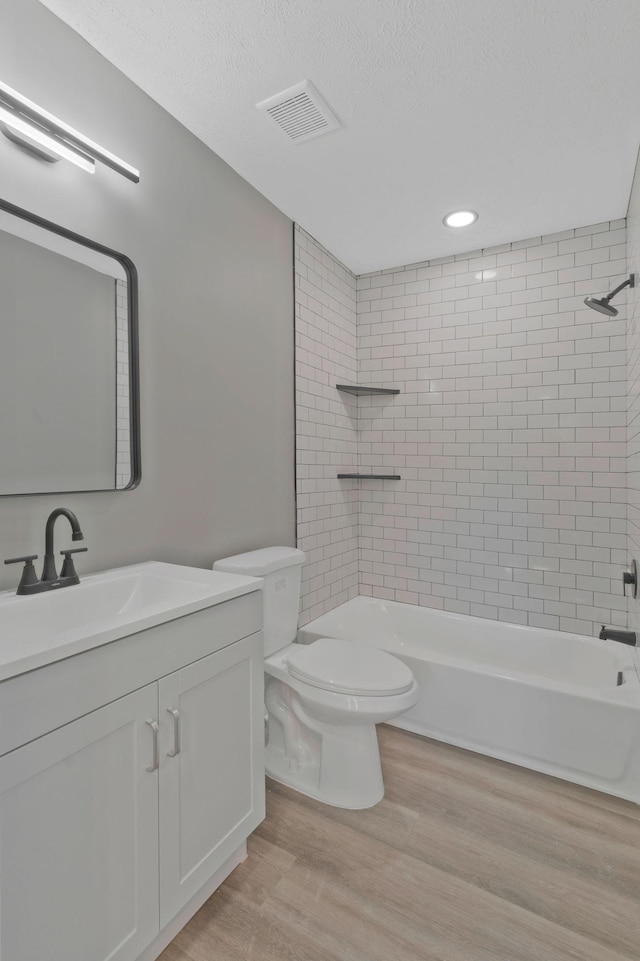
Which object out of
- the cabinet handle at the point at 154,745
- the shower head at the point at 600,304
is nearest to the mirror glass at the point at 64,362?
the cabinet handle at the point at 154,745

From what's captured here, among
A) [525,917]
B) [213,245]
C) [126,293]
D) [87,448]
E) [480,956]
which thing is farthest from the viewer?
[213,245]

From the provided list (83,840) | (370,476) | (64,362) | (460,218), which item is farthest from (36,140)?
(370,476)

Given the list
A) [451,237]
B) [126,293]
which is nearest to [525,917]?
[126,293]

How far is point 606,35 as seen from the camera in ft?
4.63

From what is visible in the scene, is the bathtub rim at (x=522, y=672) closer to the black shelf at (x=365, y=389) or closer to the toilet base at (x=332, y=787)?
the toilet base at (x=332, y=787)

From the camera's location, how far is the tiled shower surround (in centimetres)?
249

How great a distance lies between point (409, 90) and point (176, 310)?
1.15 meters

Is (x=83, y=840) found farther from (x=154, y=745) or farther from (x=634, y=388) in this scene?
(x=634, y=388)

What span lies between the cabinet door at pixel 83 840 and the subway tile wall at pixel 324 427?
1.56 m

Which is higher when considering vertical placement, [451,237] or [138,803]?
[451,237]

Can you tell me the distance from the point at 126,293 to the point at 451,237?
1.95 metres

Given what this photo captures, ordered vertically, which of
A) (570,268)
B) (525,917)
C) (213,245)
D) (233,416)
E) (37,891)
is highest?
(570,268)

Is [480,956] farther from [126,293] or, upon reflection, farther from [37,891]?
[126,293]

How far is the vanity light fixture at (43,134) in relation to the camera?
1.23 meters
